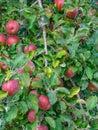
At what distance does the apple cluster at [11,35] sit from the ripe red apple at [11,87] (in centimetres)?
46

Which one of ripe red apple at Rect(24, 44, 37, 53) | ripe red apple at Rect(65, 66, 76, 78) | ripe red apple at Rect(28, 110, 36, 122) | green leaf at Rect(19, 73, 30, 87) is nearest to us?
green leaf at Rect(19, 73, 30, 87)

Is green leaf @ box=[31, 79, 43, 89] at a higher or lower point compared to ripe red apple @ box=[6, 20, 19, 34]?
lower

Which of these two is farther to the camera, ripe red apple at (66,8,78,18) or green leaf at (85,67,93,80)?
ripe red apple at (66,8,78,18)

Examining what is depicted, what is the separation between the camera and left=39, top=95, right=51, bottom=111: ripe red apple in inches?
57.7

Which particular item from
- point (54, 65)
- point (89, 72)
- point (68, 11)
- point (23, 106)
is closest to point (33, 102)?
point (23, 106)

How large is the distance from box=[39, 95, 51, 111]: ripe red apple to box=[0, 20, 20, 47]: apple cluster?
47 cm

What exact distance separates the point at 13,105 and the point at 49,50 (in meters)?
0.44

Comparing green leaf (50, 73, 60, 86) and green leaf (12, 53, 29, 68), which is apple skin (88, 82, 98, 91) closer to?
green leaf (50, 73, 60, 86)

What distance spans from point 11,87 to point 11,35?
572 millimetres

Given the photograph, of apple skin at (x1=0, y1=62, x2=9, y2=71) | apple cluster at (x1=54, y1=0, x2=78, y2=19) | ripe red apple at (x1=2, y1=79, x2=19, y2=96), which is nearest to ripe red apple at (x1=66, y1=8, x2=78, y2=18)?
apple cluster at (x1=54, y1=0, x2=78, y2=19)

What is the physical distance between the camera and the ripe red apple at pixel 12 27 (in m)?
1.89

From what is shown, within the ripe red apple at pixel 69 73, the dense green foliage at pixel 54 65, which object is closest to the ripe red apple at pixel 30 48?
the dense green foliage at pixel 54 65

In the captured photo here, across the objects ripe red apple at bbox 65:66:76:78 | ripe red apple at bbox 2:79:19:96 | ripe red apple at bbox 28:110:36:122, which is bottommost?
ripe red apple at bbox 28:110:36:122

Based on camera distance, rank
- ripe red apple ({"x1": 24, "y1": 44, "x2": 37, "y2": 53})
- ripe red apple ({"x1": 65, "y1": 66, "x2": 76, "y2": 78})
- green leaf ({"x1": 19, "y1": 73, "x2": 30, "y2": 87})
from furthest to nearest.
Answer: ripe red apple ({"x1": 24, "y1": 44, "x2": 37, "y2": 53}) → ripe red apple ({"x1": 65, "y1": 66, "x2": 76, "y2": 78}) → green leaf ({"x1": 19, "y1": 73, "x2": 30, "y2": 87})
